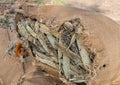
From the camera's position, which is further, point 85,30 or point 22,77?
point 22,77

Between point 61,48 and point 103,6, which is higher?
point 61,48

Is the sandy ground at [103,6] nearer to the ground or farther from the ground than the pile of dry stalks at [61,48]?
nearer to the ground

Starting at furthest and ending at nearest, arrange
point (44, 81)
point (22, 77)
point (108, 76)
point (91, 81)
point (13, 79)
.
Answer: point (13, 79) → point (22, 77) → point (44, 81) → point (108, 76) → point (91, 81)

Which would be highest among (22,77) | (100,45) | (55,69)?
(100,45)

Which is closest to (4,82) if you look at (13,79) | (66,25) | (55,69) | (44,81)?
(13,79)

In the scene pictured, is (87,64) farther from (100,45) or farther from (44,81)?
(44,81)

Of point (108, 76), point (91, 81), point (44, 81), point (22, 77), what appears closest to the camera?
point (91, 81)

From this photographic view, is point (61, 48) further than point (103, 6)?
No

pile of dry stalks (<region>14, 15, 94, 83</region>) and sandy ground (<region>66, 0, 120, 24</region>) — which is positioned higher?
pile of dry stalks (<region>14, 15, 94, 83</region>)

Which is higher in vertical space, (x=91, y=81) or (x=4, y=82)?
(x=91, y=81)

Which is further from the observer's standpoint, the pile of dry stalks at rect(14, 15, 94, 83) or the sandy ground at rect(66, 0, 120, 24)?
the sandy ground at rect(66, 0, 120, 24)

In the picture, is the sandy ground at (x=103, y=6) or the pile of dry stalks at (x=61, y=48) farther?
the sandy ground at (x=103, y=6)
